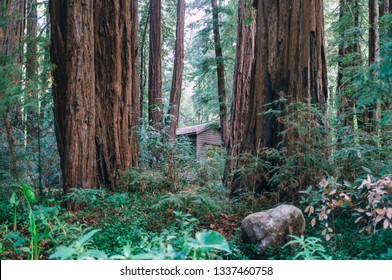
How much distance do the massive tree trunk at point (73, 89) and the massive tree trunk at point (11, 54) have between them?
2.43ft

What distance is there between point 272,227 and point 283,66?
10.5 feet

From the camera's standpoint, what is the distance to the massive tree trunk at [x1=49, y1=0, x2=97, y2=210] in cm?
502

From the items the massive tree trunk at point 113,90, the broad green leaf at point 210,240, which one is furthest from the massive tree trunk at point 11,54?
the broad green leaf at point 210,240

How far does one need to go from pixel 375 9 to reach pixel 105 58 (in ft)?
24.0

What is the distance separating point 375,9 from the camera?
9.35m

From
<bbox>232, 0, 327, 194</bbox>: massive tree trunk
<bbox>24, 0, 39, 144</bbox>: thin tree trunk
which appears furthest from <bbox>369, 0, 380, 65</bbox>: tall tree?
<bbox>24, 0, 39, 144</bbox>: thin tree trunk

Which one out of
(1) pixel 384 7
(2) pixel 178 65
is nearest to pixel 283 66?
(1) pixel 384 7

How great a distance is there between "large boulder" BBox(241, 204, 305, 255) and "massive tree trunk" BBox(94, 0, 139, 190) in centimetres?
341

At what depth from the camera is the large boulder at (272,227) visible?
3.27 meters

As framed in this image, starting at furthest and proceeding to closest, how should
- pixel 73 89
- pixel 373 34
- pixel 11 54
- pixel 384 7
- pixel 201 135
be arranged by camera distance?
pixel 201 135, pixel 384 7, pixel 373 34, pixel 11 54, pixel 73 89

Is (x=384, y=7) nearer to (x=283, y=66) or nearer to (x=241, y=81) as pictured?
(x=241, y=81)

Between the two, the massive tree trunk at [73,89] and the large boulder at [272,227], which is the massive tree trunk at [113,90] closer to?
the massive tree trunk at [73,89]

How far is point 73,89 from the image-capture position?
5.05m
